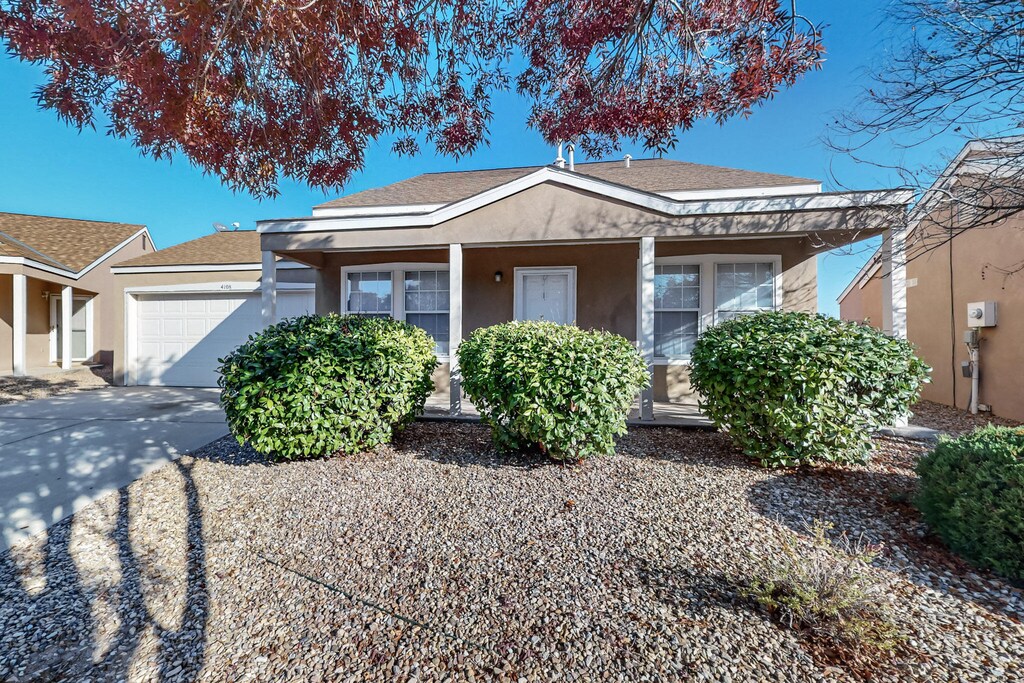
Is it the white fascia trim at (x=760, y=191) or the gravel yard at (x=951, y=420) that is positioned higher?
the white fascia trim at (x=760, y=191)

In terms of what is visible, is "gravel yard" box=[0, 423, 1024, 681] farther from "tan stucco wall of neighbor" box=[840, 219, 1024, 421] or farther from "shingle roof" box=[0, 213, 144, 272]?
"shingle roof" box=[0, 213, 144, 272]

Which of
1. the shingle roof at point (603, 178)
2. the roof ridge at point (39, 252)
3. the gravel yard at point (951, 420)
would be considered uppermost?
the shingle roof at point (603, 178)

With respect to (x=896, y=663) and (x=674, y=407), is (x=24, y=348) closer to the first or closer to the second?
(x=674, y=407)

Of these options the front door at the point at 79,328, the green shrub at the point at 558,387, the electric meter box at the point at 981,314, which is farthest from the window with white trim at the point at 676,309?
the front door at the point at 79,328

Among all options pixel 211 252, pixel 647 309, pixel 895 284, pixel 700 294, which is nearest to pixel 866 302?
pixel 700 294

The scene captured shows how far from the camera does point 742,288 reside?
23.8 ft

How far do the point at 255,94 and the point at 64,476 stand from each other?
4332 millimetres

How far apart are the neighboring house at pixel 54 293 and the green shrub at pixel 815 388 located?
638 inches

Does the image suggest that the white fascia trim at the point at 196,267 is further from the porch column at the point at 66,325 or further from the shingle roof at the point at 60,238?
the porch column at the point at 66,325

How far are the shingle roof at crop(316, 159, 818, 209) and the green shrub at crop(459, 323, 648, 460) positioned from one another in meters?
4.38

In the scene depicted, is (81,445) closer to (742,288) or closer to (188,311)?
(188,311)

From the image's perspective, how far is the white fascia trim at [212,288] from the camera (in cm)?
938

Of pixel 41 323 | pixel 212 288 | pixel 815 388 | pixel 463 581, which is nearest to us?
pixel 463 581

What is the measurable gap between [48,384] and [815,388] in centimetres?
1544
